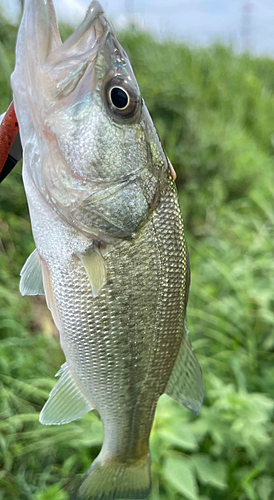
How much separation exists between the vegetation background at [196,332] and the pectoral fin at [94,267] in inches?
22.2

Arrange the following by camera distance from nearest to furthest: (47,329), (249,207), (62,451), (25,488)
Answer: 1. (25,488)
2. (62,451)
3. (47,329)
4. (249,207)

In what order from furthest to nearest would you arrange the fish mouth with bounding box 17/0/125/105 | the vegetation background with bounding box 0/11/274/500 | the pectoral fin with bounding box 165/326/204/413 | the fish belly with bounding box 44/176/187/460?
the vegetation background with bounding box 0/11/274/500 < the pectoral fin with bounding box 165/326/204/413 < the fish belly with bounding box 44/176/187/460 < the fish mouth with bounding box 17/0/125/105

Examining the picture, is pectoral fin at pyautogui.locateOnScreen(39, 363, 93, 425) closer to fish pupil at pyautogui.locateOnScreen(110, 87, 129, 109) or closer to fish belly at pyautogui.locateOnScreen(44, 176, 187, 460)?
fish belly at pyautogui.locateOnScreen(44, 176, 187, 460)

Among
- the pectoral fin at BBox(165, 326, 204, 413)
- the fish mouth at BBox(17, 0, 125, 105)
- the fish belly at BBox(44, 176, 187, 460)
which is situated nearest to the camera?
the fish mouth at BBox(17, 0, 125, 105)

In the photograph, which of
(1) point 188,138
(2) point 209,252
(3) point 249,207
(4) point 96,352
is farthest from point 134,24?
(4) point 96,352

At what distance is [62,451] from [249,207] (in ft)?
8.91

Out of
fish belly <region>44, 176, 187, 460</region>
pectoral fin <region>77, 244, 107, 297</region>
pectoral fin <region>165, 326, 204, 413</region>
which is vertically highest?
pectoral fin <region>77, 244, 107, 297</region>

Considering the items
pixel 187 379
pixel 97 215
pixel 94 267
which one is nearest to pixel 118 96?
pixel 97 215

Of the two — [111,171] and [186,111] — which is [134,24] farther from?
[111,171]

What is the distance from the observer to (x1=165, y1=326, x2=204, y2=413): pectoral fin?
35.6 inches

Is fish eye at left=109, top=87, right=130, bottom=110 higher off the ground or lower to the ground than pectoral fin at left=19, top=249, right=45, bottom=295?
higher

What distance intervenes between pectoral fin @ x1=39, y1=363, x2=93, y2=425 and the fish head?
41cm

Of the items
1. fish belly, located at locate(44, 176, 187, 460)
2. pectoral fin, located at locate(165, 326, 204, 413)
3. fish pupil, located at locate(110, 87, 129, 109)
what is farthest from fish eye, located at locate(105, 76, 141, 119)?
pectoral fin, located at locate(165, 326, 204, 413)

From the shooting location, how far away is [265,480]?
139cm
